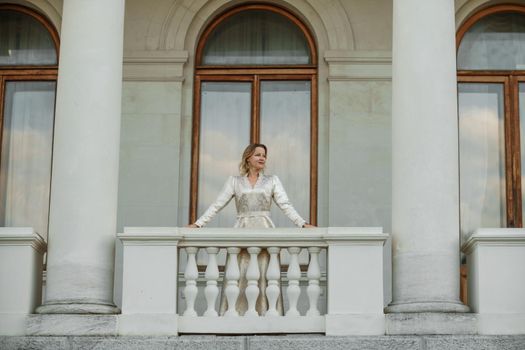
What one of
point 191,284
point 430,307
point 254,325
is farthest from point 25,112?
point 430,307

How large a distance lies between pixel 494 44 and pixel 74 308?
8474mm

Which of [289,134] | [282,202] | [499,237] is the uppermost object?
[289,134]

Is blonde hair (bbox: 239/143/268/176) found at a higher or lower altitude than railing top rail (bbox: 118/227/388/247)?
higher

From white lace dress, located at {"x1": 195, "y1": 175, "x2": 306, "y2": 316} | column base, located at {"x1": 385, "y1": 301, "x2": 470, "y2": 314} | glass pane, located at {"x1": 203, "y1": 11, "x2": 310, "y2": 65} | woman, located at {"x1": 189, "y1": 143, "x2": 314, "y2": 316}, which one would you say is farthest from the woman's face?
glass pane, located at {"x1": 203, "y1": 11, "x2": 310, "y2": 65}

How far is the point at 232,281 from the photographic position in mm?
14945

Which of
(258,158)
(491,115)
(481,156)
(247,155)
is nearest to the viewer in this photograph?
(258,158)

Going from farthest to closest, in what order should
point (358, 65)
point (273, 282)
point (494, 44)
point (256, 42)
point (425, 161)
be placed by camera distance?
point (256, 42), point (494, 44), point (358, 65), point (425, 161), point (273, 282)

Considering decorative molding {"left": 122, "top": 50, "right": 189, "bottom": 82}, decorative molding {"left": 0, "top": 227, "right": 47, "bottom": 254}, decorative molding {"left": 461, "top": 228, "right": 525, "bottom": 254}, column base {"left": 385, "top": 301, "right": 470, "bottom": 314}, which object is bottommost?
column base {"left": 385, "top": 301, "right": 470, "bottom": 314}

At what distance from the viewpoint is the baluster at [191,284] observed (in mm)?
14938

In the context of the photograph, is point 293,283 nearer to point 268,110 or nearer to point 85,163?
point 85,163

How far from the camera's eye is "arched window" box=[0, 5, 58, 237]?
1958 centimetres

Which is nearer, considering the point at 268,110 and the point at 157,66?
the point at 157,66

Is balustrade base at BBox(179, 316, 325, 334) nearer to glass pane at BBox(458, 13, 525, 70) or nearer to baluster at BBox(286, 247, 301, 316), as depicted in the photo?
baluster at BBox(286, 247, 301, 316)

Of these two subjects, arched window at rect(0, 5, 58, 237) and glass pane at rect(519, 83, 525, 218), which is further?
arched window at rect(0, 5, 58, 237)
